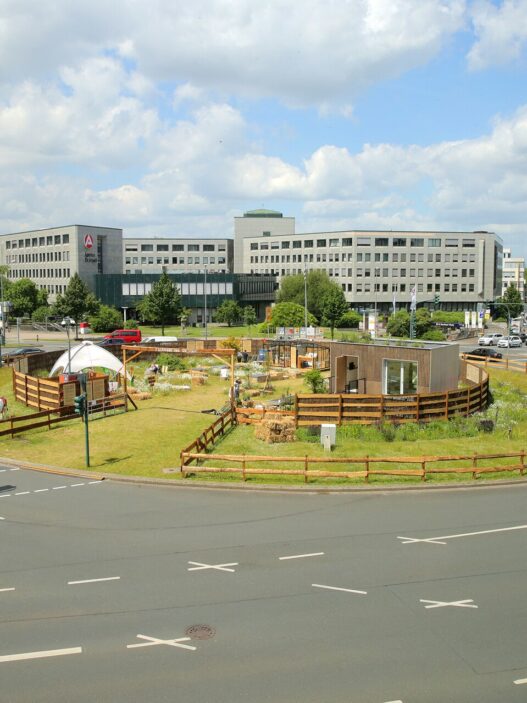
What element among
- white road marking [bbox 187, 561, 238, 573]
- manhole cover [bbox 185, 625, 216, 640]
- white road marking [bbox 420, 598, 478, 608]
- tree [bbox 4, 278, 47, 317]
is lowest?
white road marking [bbox 420, 598, 478, 608]

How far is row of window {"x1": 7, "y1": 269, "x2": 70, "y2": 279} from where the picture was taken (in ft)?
376

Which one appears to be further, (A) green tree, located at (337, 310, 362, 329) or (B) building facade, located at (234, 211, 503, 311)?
(B) building facade, located at (234, 211, 503, 311)

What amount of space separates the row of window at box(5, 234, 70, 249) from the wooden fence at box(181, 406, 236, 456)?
9064 centimetres

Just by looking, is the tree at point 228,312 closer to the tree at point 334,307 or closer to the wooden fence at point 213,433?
the tree at point 334,307

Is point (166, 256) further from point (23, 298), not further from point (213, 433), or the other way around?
point (213, 433)

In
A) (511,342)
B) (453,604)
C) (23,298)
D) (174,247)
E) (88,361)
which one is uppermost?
(174,247)

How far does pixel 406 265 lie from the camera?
123 m

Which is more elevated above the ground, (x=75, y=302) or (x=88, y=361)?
(x=75, y=302)

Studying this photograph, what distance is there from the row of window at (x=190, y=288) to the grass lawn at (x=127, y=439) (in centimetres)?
7400

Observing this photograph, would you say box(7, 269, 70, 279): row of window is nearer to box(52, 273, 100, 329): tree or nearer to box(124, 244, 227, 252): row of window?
box(124, 244, 227, 252): row of window

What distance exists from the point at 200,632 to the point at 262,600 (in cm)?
163

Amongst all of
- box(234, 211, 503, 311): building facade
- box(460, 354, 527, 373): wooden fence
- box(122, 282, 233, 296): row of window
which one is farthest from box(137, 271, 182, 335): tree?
box(460, 354, 527, 373): wooden fence

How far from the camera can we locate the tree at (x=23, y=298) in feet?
339

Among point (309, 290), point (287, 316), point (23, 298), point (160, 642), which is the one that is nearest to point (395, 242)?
point (309, 290)
